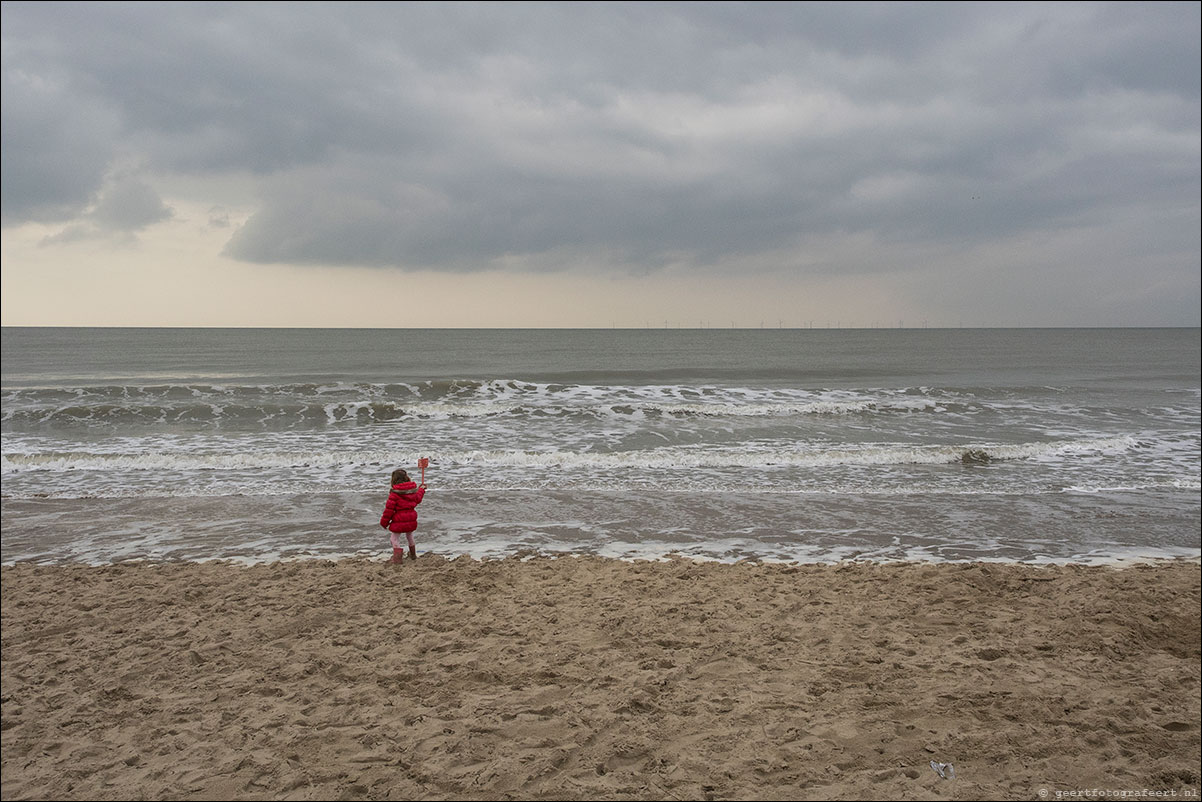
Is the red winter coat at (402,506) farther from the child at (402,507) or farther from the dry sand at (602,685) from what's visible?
the dry sand at (602,685)

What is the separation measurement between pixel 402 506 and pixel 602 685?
4.58 metres

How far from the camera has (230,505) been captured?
485 inches

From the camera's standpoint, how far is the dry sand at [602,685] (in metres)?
4.16

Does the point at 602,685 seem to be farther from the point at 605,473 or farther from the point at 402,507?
the point at 605,473

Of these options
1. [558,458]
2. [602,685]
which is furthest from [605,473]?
[602,685]

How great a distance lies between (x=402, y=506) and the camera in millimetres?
8891

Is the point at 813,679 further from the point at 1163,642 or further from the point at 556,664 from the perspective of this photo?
the point at 1163,642

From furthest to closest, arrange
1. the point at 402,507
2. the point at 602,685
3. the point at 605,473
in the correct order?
the point at 605,473, the point at 402,507, the point at 602,685

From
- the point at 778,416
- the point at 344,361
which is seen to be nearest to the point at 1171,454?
the point at 778,416

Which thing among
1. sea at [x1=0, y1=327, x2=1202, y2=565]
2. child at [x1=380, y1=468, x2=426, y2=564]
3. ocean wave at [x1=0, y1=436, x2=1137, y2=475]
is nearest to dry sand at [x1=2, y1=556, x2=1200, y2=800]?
child at [x1=380, y1=468, x2=426, y2=564]

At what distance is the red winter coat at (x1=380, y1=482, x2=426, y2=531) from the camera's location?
29.0 ft

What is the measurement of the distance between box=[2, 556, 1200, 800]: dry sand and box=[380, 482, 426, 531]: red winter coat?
2.77 ft

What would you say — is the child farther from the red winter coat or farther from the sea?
the sea

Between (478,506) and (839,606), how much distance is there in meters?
7.02
